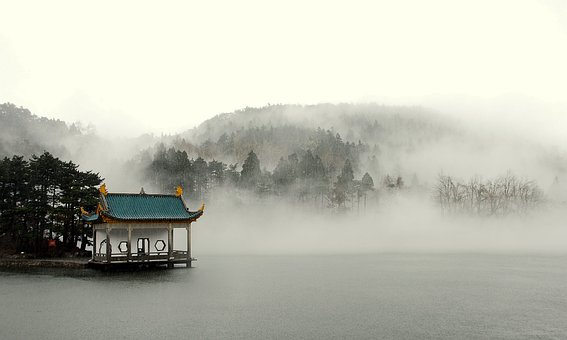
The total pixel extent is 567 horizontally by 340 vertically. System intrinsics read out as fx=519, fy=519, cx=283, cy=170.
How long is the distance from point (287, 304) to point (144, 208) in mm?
24996

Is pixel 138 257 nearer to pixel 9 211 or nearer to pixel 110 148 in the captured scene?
pixel 9 211

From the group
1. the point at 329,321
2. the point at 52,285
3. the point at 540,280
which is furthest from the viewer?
the point at 540,280

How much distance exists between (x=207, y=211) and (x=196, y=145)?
270ft

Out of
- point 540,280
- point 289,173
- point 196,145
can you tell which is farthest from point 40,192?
point 196,145

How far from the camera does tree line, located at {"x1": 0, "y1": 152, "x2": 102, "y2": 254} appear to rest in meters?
57.9

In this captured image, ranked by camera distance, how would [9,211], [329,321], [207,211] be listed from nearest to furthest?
[329,321] < [9,211] < [207,211]

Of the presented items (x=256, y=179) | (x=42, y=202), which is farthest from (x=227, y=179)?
(x=42, y=202)

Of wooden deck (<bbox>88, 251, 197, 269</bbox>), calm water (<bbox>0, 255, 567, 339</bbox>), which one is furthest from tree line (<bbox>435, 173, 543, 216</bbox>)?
wooden deck (<bbox>88, 251, 197, 269</bbox>)

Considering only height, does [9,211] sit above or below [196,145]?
below

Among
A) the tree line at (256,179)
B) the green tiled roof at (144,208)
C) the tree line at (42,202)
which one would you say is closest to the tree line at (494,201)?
the tree line at (256,179)

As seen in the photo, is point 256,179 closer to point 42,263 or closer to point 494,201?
point 494,201

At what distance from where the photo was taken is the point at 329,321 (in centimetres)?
2500

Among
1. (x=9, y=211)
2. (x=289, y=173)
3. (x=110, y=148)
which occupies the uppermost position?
(x=110, y=148)

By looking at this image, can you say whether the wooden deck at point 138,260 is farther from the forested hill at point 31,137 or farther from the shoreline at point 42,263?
the forested hill at point 31,137
